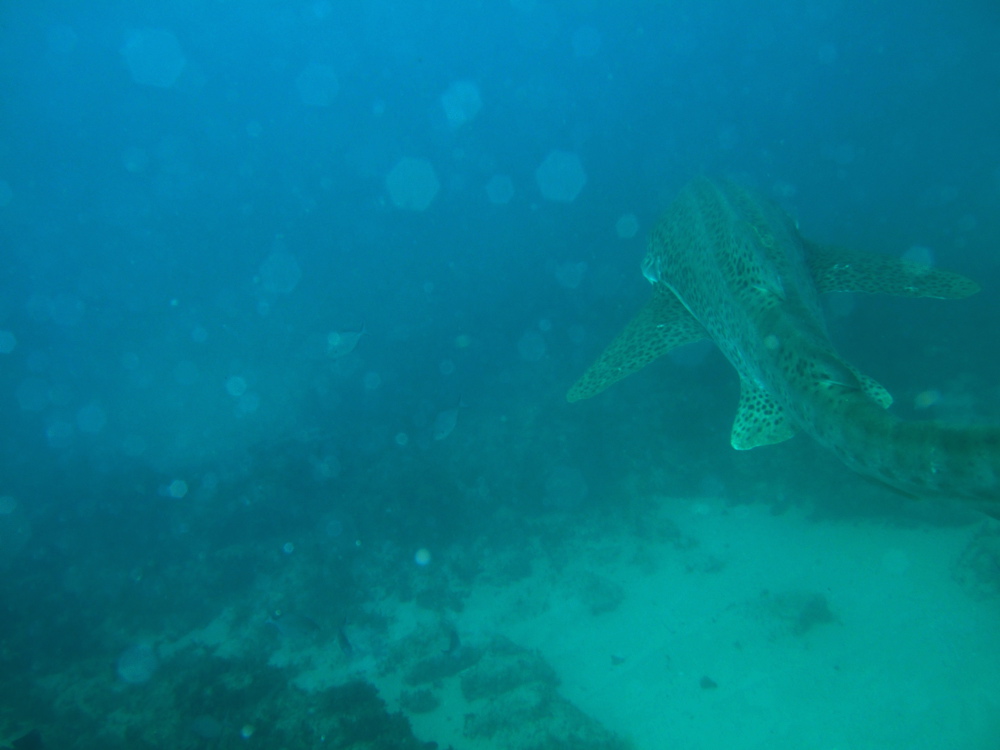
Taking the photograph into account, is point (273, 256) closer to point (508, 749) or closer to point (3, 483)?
point (3, 483)

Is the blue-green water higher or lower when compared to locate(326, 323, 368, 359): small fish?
lower

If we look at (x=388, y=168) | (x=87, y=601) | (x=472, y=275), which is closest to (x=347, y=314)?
(x=472, y=275)

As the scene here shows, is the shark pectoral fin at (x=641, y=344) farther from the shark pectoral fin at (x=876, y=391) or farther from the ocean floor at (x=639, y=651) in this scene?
the ocean floor at (x=639, y=651)

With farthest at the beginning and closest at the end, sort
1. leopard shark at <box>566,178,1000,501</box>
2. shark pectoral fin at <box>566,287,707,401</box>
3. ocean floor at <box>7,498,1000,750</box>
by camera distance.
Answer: ocean floor at <box>7,498,1000,750</box> < shark pectoral fin at <box>566,287,707,401</box> < leopard shark at <box>566,178,1000,501</box>

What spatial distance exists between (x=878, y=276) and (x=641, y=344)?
11.3 ft

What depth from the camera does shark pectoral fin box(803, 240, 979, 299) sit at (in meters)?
6.54

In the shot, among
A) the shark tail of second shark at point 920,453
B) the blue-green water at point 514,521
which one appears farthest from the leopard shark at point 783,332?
the blue-green water at point 514,521

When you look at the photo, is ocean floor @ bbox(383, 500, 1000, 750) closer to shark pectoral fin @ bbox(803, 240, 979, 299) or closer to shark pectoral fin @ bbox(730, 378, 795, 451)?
shark pectoral fin @ bbox(803, 240, 979, 299)

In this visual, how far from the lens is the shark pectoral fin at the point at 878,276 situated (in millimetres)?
6539

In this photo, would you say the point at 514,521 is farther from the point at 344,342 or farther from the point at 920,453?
the point at 920,453

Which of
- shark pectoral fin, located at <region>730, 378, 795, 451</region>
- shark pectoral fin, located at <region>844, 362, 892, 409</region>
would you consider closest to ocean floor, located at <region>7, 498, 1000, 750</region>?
shark pectoral fin, located at <region>730, 378, 795, 451</region>

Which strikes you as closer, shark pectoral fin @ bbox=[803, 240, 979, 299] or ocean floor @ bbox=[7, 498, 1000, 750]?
shark pectoral fin @ bbox=[803, 240, 979, 299]

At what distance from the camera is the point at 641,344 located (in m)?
7.44

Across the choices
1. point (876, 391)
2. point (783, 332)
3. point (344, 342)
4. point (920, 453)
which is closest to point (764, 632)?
point (876, 391)
